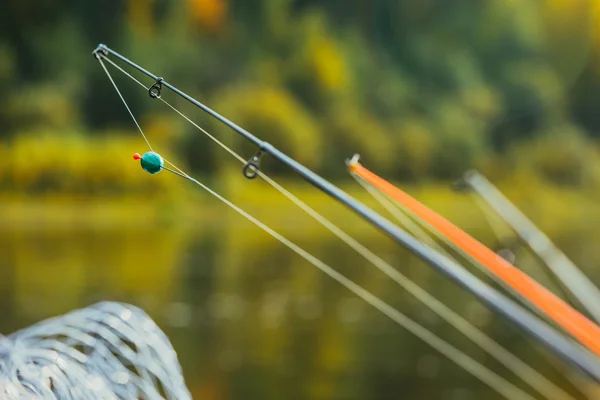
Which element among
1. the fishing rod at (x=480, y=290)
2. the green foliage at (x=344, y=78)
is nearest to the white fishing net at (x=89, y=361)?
the fishing rod at (x=480, y=290)

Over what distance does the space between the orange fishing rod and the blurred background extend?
13.0ft

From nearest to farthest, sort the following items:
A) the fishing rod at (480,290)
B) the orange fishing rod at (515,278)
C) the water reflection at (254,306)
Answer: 1. the fishing rod at (480,290)
2. the orange fishing rod at (515,278)
3. the water reflection at (254,306)

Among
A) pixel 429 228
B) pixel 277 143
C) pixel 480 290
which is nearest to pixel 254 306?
pixel 277 143

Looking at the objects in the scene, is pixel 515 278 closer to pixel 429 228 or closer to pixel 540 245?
pixel 540 245

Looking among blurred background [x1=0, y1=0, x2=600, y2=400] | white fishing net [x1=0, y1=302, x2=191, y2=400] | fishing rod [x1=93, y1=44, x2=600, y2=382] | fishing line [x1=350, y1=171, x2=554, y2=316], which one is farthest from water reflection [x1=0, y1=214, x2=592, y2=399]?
fishing rod [x1=93, y1=44, x2=600, y2=382]

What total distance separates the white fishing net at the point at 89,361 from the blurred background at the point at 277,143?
3907 mm

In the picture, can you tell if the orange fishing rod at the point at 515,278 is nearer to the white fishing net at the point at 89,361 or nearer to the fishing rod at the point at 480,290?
the fishing rod at the point at 480,290

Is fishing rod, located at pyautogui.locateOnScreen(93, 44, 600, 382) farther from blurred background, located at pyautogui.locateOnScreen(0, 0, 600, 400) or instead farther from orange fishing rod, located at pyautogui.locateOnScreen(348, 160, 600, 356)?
blurred background, located at pyautogui.locateOnScreen(0, 0, 600, 400)

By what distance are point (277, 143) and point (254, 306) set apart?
1.66 metres

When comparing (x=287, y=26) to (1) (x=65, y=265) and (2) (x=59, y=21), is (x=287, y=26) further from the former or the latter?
(1) (x=65, y=265)

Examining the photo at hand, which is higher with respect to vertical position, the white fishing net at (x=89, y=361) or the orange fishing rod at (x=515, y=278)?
the orange fishing rod at (x=515, y=278)

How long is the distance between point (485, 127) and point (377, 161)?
1150mm

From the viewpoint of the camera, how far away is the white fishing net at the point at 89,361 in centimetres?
71

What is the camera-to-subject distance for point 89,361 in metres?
0.84
